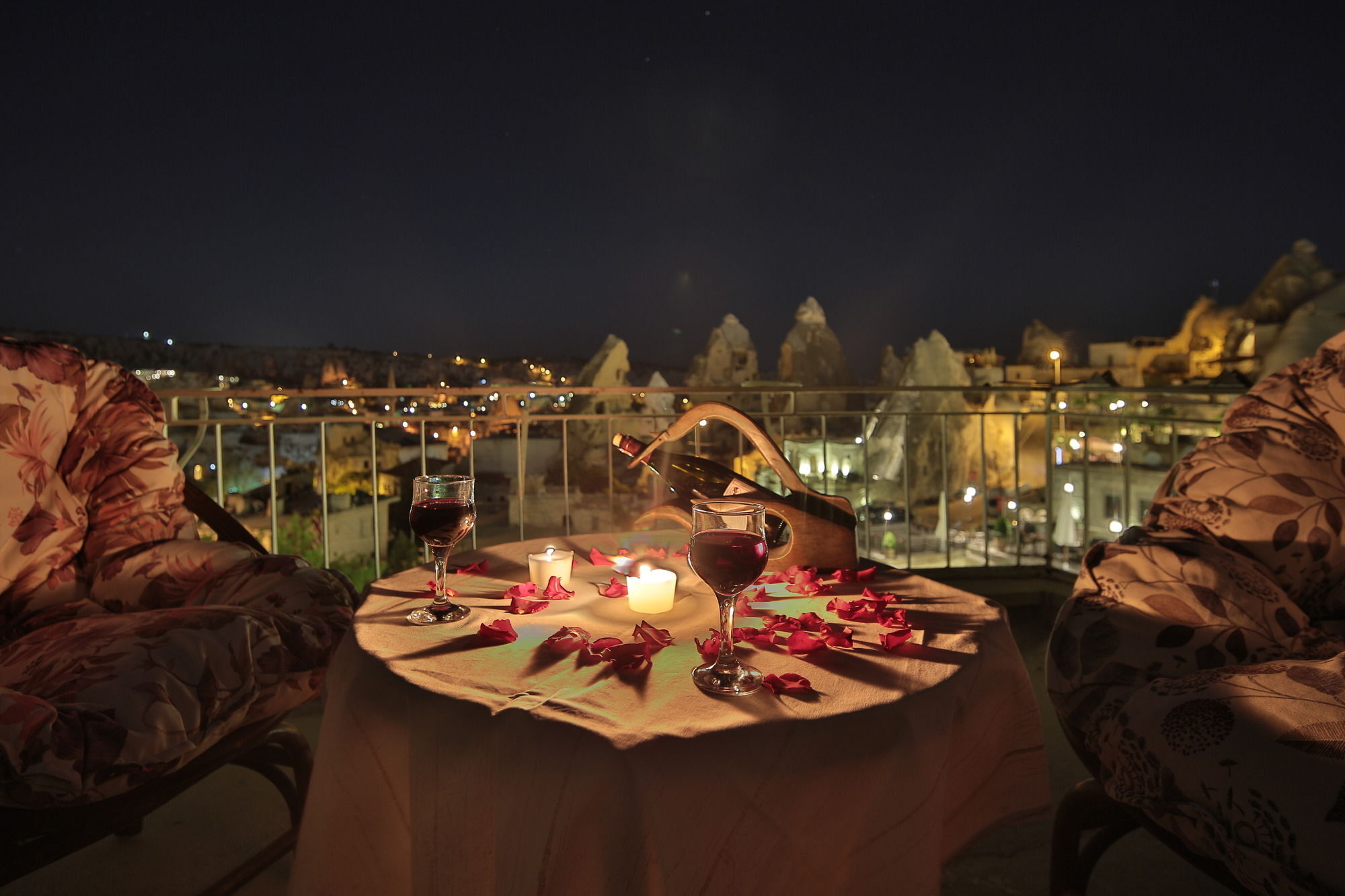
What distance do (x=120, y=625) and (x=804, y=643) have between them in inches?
48.8

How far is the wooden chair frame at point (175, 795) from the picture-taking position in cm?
89

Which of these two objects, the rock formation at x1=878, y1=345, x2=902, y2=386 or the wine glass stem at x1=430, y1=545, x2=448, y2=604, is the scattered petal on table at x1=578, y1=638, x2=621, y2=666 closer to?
the wine glass stem at x1=430, y1=545, x2=448, y2=604

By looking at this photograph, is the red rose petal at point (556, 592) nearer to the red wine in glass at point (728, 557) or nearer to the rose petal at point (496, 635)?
the rose petal at point (496, 635)

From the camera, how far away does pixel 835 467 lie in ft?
55.5

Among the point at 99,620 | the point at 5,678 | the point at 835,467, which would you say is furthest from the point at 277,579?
the point at 835,467

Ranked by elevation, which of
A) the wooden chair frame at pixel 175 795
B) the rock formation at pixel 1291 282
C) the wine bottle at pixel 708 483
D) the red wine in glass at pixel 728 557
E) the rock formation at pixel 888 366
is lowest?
the wooden chair frame at pixel 175 795

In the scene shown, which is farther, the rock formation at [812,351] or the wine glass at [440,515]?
the rock formation at [812,351]

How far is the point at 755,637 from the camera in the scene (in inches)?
33.0

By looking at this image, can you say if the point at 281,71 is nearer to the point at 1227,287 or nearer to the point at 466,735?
the point at 466,735

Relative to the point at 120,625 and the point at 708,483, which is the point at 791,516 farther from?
the point at 120,625

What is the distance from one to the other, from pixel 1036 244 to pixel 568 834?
95.0ft

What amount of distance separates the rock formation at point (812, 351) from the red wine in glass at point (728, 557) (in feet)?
77.5

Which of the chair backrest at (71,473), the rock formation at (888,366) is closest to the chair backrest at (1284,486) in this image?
the chair backrest at (71,473)

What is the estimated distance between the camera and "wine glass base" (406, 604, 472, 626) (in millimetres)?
927
